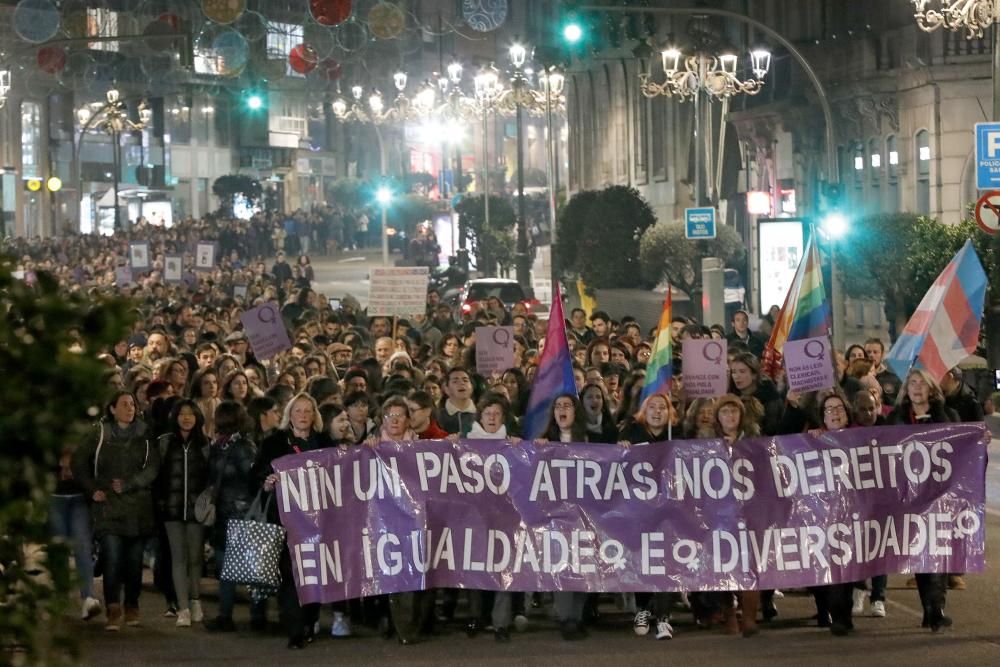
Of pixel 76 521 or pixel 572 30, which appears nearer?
pixel 76 521

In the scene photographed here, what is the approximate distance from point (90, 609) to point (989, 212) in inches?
428

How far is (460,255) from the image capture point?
6016cm

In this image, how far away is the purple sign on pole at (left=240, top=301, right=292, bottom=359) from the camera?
16.4m

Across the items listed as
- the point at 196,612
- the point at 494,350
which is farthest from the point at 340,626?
the point at 494,350

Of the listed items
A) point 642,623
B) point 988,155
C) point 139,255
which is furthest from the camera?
point 139,255

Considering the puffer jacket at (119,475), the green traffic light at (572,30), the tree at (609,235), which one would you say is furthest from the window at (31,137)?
the puffer jacket at (119,475)

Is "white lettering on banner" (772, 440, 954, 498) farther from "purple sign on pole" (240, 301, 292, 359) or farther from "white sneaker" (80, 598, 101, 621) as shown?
"purple sign on pole" (240, 301, 292, 359)

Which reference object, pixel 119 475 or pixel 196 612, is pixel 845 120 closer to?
pixel 196 612

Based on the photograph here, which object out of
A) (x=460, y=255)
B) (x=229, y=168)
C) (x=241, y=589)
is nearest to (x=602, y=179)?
(x=460, y=255)

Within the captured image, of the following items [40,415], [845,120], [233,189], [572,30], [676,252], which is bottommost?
[40,415]

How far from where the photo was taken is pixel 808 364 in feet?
37.6

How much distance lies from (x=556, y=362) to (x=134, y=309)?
7817 millimetres

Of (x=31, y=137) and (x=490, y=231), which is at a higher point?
(x=31, y=137)

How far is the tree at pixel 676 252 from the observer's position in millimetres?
37219
